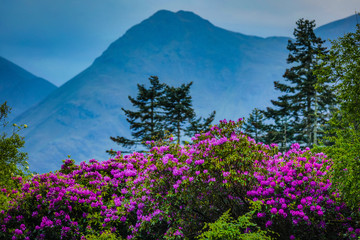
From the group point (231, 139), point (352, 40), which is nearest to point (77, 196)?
point (231, 139)

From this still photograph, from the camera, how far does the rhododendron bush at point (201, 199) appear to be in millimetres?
5914

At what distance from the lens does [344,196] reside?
5688 millimetres

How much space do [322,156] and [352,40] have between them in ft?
8.81

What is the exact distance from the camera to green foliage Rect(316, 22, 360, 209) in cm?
538

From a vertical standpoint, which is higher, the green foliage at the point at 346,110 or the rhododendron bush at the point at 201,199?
the green foliage at the point at 346,110

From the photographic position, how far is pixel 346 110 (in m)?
6.05

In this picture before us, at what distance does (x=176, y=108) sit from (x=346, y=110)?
22032mm

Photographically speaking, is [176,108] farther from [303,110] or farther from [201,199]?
[201,199]

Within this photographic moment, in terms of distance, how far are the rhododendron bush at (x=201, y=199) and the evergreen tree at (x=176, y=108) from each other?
19.5 meters

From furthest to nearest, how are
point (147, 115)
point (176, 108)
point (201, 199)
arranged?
point (176, 108) → point (147, 115) → point (201, 199)

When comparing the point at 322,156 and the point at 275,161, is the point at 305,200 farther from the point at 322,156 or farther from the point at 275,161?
the point at 322,156

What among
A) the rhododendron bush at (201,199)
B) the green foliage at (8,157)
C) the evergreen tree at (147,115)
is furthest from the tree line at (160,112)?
the rhododendron bush at (201,199)

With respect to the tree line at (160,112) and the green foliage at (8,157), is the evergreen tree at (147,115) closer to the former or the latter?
the tree line at (160,112)

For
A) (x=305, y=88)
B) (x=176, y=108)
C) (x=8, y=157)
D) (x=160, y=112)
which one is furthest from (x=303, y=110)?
(x=8, y=157)
